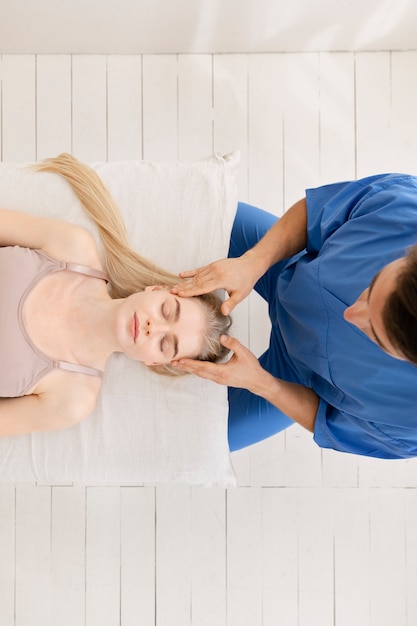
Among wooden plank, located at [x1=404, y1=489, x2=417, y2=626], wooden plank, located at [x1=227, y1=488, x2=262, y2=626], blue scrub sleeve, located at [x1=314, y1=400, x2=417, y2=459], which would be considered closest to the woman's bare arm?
blue scrub sleeve, located at [x1=314, y1=400, x2=417, y2=459]

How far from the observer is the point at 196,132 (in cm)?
246

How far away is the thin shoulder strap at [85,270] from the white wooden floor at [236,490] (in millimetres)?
753

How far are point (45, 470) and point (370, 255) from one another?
128 centimetres

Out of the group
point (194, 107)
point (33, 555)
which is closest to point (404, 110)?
point (194, 107)

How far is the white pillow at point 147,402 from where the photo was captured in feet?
6.21

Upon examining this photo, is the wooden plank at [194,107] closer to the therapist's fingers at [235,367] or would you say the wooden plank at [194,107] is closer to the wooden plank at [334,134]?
the wooden plank at [334,134]

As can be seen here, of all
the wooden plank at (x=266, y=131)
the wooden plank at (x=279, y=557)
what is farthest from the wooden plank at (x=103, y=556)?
the wooden plank at (x=266, y=131)

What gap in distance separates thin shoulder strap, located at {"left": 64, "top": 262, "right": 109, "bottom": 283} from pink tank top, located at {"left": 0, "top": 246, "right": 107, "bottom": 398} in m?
0.04

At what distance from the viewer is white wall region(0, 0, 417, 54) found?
215 centimetres

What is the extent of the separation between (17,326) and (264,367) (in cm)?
84

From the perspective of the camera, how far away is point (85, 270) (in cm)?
185

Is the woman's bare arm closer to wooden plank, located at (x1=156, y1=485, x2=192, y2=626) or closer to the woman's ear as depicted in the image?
the woman's ear

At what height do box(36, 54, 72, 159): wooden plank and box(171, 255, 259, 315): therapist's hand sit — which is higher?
box(36, 54, 72, 159): wooden plank

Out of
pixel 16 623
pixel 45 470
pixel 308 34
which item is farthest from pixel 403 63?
pixel 16 623
